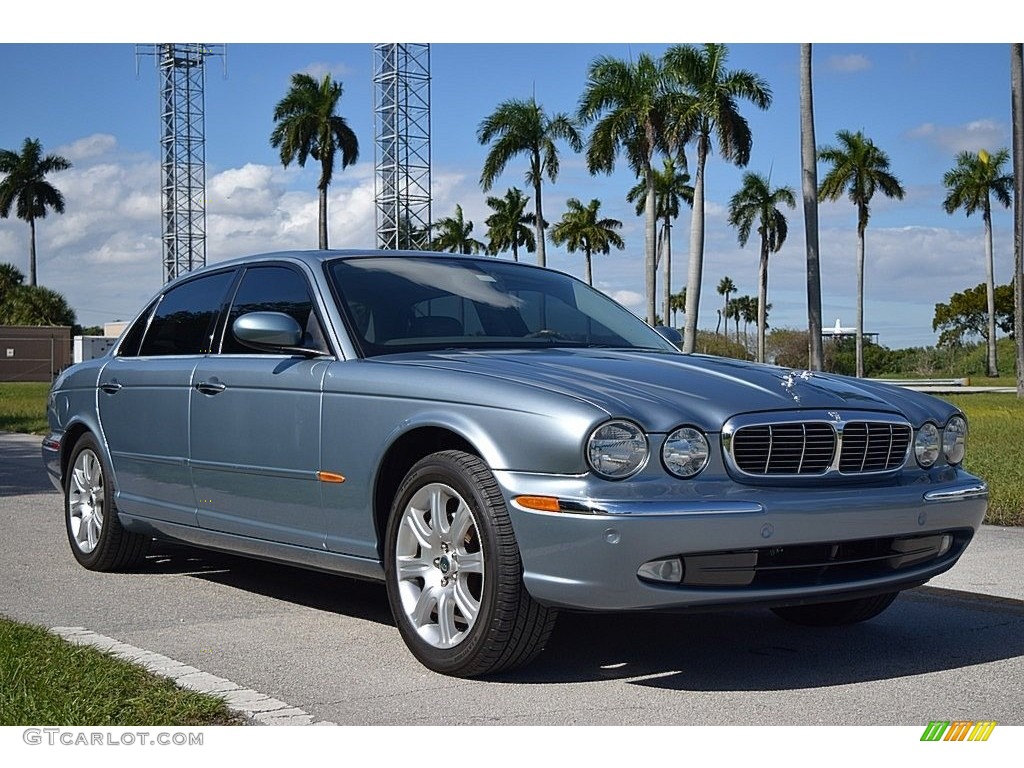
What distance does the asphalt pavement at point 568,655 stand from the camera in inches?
176

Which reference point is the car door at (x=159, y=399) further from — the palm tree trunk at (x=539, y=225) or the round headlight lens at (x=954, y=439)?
the palm tree trunk at (x=539, y=225)

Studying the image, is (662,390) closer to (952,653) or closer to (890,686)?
(890,686)

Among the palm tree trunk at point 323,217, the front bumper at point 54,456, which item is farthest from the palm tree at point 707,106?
the front bumper at point 54,456

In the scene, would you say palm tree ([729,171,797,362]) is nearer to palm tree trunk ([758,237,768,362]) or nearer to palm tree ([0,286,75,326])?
palm tree trunk ([758,237,768,362])

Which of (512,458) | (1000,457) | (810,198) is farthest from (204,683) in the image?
(810,198)

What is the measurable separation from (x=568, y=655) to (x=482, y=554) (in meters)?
0.77

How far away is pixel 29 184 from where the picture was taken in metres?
86.9

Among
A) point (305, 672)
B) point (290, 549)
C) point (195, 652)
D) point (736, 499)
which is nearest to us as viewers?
point (736, 499)

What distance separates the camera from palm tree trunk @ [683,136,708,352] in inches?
1676

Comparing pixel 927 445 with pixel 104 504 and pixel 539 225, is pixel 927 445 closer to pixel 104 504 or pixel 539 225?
pixel 104 504

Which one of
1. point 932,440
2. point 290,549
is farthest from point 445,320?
point 932,440

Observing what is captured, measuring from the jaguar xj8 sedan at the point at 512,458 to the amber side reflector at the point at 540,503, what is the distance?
0.5 inches

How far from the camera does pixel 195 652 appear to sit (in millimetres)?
5371
